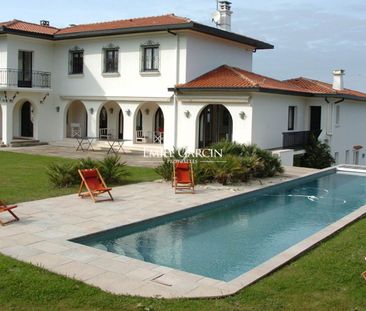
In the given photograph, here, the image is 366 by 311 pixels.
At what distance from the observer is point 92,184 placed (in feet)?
42.0

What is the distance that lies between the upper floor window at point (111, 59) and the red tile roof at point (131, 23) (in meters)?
1.08

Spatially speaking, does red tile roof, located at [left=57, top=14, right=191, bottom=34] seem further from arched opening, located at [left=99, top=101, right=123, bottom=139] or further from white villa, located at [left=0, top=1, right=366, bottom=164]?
arched opening, located at [left=99, top=101, right=123, bottom=139]

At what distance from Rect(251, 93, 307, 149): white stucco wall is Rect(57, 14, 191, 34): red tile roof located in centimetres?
499

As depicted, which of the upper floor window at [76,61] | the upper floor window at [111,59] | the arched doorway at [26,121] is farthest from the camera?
the arched doorway at [26,121]

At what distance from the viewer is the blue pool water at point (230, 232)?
865cm

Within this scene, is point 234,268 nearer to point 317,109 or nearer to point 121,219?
point 121,219

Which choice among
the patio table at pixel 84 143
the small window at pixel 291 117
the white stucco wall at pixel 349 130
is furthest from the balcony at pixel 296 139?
the patio table at pixel 84 143

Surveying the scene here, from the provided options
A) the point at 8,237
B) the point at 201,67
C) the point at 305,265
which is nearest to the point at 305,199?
the point at 305,265

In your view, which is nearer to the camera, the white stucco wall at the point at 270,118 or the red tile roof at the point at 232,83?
the red tile roof at the point at 232,83

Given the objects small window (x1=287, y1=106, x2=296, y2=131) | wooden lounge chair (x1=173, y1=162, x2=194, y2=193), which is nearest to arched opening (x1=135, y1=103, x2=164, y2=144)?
small window (x1=287, y1=106, x2=296, y2=131)

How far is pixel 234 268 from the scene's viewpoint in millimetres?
8242

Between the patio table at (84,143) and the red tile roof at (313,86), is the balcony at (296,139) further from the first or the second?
the patio table at (84,143)

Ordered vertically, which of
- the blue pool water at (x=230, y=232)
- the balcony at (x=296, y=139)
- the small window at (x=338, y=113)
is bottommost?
the blue pool water at (x=230, y=232)

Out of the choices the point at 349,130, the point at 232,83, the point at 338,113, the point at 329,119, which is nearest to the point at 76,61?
the point at 232,83
